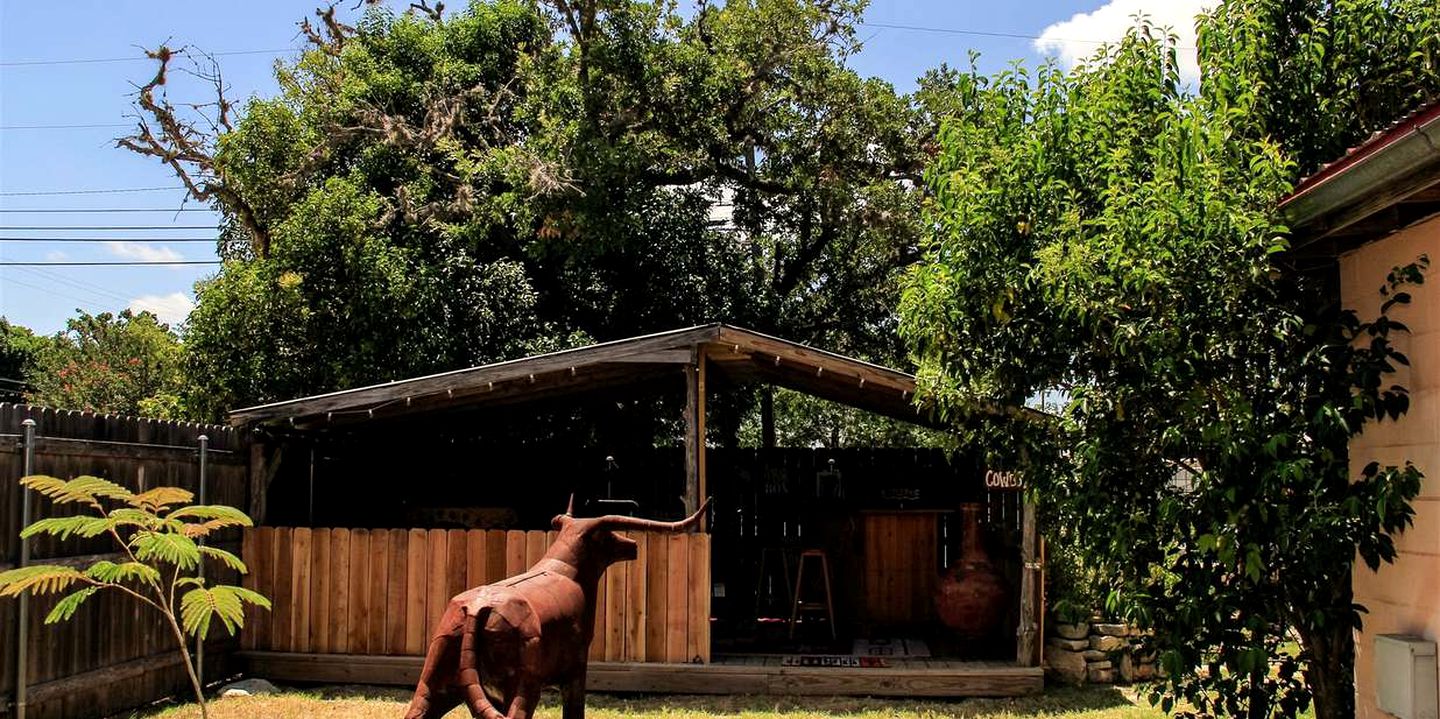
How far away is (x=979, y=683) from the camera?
9.28 meters

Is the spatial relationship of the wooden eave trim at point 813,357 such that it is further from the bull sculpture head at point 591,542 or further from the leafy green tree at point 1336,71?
the leafy green tree at point 1336,71

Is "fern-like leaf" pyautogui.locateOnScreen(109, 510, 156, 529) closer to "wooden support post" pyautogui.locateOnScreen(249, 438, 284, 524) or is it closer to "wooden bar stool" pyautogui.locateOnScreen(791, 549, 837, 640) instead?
"wooden support post" pyautogui.locateOnScreen(249, 438, 284, 524)

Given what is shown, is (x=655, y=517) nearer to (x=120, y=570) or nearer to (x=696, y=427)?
(x=696, y=427)

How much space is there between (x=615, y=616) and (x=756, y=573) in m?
3.57

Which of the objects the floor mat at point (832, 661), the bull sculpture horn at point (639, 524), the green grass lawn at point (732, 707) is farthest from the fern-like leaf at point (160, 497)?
the floor mat at point (832, 661)

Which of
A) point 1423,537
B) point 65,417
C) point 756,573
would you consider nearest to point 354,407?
point 65,417

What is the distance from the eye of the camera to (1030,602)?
940 cm

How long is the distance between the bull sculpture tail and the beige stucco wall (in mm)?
3873

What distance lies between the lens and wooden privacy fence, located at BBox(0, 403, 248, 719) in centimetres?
698

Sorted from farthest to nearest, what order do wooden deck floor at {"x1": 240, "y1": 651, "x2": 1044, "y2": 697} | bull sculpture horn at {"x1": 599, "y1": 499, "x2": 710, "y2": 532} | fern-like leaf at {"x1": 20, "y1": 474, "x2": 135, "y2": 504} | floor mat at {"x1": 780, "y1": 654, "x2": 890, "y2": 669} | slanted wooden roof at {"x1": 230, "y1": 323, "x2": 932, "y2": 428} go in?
1. floor mat at {"x1": 780, "y1": 654, "x2": 890, "y2": 669}
2. wooden deck floor at {"x1": 240, "y1": 651, "x2": 1044, "y2": 697}
3. slanted wooden roof at {"x1": 230, "y1": 323, "x2": 932, "y2": 428}
4. fern-like leaf at {"x1": 20, "y1": 474, "x2": 135, "y2": 504}
5. bull sculpture horn at {"x1": 599, "y1": 499, "x2": 710, "y2": 532}

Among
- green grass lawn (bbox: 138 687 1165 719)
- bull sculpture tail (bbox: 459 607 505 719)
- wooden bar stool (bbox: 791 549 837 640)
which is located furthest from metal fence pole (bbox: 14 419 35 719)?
wooden bar stool (bbox: 791 549 837 640)

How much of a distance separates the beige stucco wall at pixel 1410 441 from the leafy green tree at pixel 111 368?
24.7m

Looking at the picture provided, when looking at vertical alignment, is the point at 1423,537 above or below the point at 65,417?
below

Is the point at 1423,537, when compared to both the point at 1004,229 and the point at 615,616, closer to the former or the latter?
the point at 1004,229
